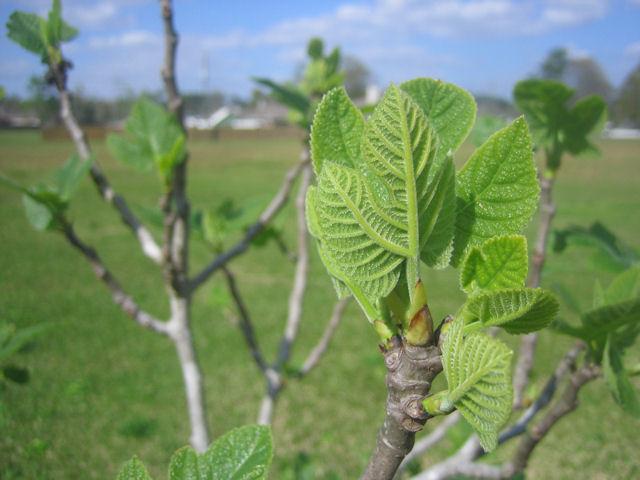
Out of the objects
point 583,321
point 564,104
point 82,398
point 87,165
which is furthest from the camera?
point 82,398

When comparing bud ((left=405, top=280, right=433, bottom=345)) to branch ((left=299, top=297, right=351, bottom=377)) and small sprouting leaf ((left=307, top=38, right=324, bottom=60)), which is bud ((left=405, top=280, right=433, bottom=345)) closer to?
branch ((left=299, top=297, right=351, bottom=377))

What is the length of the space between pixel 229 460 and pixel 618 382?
579 millimetres

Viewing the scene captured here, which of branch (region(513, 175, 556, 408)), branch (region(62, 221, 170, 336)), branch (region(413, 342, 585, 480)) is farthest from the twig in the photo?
branch (region(513, 175, 556, 408))

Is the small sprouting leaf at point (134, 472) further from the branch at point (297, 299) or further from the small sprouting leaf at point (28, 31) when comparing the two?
the branch at point (297, 299)

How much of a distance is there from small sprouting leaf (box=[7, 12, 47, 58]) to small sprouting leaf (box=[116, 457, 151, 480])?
92 cm

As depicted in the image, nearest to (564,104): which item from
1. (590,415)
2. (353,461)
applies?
(353,461)

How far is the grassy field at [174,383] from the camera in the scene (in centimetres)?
369

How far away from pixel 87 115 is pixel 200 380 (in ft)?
153

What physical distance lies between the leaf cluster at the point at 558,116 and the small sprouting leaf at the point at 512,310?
619 millimetres

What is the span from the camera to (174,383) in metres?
4.82

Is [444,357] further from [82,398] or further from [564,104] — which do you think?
[82,398]

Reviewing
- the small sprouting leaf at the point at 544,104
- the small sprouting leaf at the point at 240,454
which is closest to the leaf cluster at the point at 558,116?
the small sprouting leaf at the point at 544,104

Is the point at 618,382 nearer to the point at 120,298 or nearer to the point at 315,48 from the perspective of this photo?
the point at 120,298

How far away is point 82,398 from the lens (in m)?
4.43
